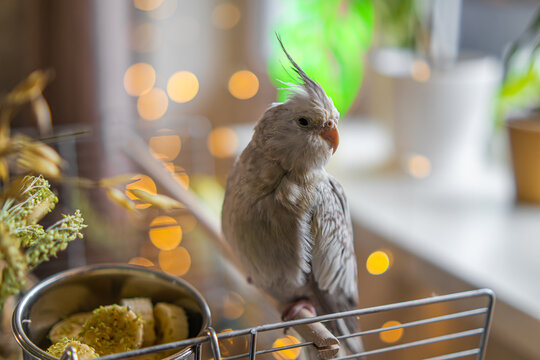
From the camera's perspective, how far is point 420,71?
125 cm

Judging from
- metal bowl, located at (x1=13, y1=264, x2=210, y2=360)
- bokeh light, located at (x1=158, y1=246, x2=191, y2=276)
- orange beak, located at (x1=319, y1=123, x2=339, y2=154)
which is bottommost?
bokeh light, located at (x1=158, y1=246, x2=191, y2=276)

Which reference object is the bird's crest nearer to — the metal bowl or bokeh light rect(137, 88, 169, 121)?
the metal bowl

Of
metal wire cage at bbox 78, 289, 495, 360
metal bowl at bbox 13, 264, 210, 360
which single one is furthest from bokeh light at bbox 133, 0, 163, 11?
metal bowl at bbox 13, 264, 210, 360

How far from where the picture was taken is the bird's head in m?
0.43

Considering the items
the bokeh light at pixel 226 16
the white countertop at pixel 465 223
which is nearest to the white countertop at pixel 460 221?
the white countertop at pixel 465 223

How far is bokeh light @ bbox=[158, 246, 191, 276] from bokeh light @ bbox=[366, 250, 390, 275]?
17.5 inches

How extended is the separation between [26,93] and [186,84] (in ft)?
3.49

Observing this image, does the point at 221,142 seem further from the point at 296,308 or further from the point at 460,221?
the point at 296,308

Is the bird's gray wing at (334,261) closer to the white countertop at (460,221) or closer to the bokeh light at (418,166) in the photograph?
the white countertop at (460,221)

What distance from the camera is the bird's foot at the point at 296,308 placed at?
50 centimetres

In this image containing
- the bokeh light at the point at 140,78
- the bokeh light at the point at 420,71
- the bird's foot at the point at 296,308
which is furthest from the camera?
→ the bokeh light at the point at 140,78

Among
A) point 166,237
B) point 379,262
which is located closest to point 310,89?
point 379,262

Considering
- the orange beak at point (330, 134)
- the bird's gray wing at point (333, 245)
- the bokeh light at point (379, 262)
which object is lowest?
the bokeh light at point (379, 262)

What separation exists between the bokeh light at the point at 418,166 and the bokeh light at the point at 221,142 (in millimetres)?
577
